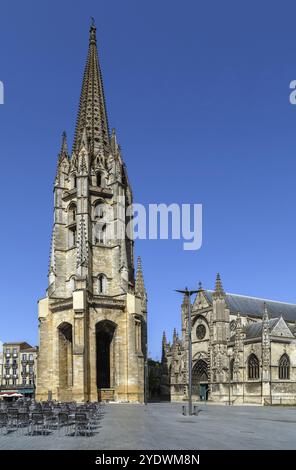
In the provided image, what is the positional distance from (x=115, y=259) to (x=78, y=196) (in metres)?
7.47

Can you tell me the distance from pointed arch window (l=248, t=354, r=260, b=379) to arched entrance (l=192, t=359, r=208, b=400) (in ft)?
27.9

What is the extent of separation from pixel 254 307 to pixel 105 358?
26.0 metres

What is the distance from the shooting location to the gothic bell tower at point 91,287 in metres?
51.2

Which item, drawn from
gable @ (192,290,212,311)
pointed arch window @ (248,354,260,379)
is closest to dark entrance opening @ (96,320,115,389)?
pointed arch window @ (248,354,260,379)

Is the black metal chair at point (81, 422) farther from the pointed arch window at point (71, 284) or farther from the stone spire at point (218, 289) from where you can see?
the stone spire at point (218, 289)

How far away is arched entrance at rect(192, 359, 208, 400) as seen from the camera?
69.2 meters

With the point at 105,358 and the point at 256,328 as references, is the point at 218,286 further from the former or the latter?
the point at 105,358

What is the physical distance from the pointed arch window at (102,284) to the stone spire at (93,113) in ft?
46.5

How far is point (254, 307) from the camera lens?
73.6 metres

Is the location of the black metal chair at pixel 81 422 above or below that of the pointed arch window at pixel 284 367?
above

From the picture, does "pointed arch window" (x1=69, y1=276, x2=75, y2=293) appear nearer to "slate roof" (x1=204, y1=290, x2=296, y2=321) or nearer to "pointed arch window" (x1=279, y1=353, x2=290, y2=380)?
"slate roof" (x1=204, y1=290, x2=296, y2=321)

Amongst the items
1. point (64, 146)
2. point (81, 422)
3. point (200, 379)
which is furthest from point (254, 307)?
point (81, 422)

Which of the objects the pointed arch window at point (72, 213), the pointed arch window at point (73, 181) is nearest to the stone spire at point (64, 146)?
the pointed arch window at point (73, 181)
